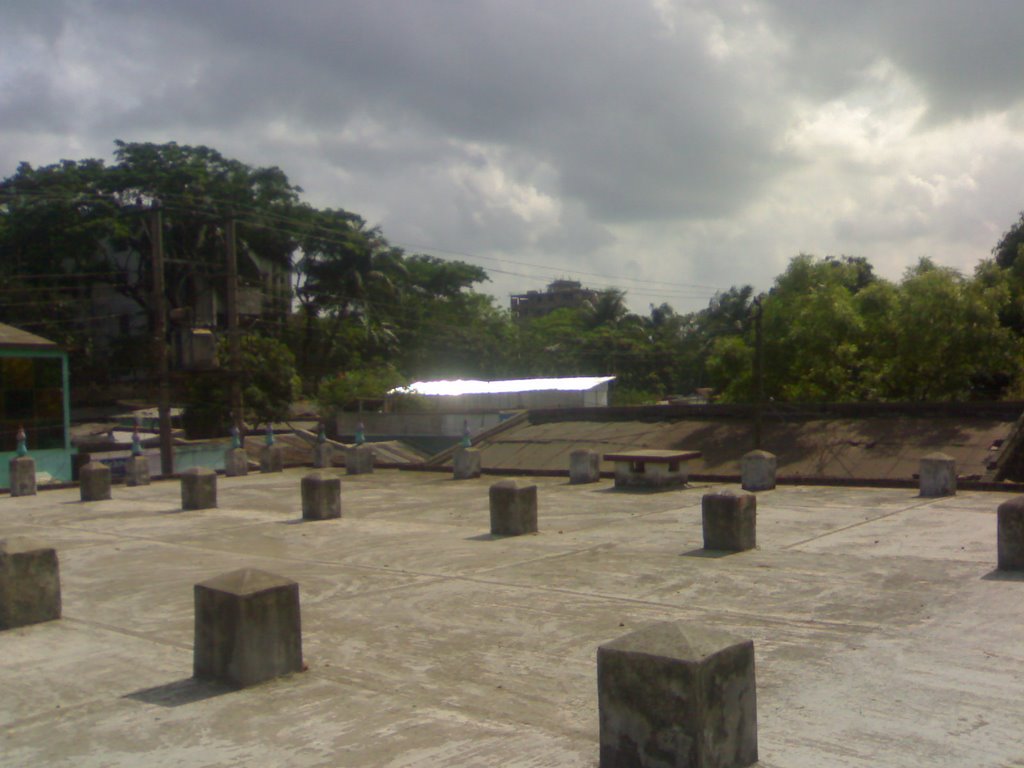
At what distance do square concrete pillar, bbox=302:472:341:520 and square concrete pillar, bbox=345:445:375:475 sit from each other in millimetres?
9279

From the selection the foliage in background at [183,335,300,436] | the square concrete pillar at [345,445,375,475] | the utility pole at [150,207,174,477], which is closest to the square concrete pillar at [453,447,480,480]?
the square concrete pillar at [345,445,375,475]

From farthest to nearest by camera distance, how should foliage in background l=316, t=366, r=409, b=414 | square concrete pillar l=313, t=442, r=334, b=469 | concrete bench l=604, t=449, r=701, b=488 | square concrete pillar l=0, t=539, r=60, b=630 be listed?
foliage in background l=316, t=366, r=409, b=414
square concrete pillar l=313, t=442, r=334, b=469
concrete bench l=604, t=449, r=701, b=488
square concrete pillar l=0, t=539, r=60, b=630

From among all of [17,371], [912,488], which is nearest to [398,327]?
[17,371]

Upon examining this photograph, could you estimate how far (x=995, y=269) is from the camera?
1041 inches

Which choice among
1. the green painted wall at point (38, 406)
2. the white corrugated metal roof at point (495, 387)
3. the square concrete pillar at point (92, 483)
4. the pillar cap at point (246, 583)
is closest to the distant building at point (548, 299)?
the white corrugated metal roof at point (495, 387)

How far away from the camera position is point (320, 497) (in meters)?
15.8

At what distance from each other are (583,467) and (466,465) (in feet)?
10.8

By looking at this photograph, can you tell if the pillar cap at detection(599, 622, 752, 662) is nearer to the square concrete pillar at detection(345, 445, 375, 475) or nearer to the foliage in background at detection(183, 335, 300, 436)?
the square concrete pillar at detection(345, 445, 375, 475)

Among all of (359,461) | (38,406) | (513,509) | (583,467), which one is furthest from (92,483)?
(38,406)

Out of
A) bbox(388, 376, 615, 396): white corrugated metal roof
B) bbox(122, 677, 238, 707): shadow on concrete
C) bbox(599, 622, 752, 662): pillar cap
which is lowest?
bbox(122, 677, 238, 707): shadow on concrete

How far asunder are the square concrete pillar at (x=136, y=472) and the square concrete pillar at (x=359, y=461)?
4800mm

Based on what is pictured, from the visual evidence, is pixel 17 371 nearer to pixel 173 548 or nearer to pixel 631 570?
pixel 173 548

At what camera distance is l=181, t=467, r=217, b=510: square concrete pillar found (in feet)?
59.8

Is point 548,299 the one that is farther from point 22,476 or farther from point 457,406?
point 22,476
